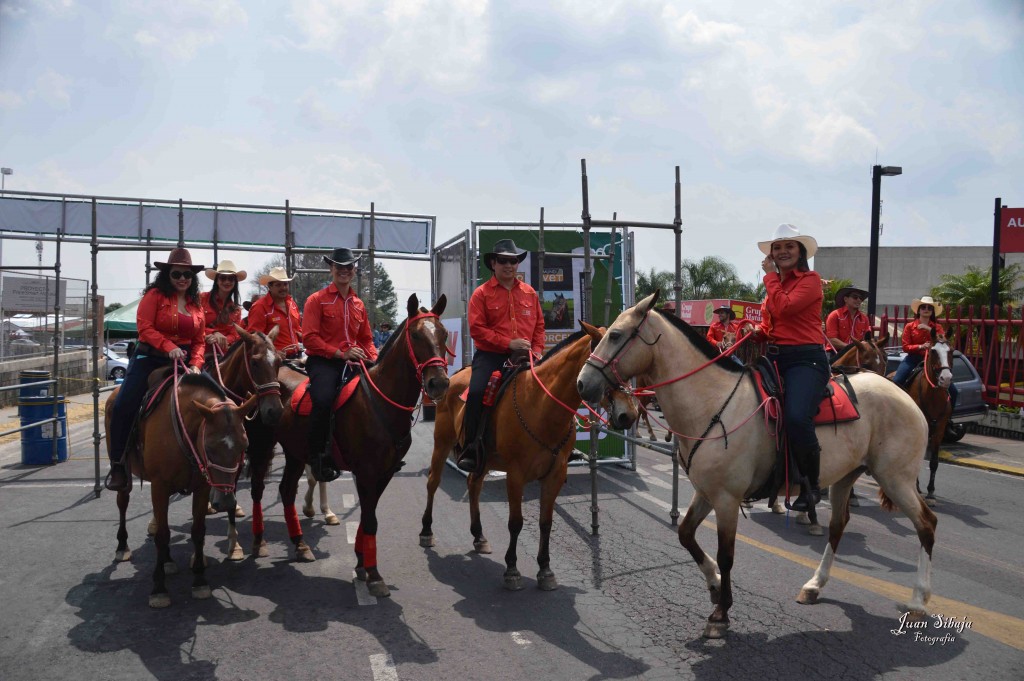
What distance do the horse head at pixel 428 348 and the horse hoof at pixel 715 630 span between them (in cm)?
263

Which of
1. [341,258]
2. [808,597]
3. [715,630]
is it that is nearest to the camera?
[715,630]

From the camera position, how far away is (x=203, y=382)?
6.07 metres

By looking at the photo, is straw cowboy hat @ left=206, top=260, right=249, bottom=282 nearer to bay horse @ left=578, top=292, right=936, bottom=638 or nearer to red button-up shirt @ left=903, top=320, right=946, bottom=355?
bay horse @ left=578, top=292, right=936, bottom=638

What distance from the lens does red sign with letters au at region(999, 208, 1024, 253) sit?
19.3 metres

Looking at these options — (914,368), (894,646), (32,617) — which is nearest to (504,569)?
(894,646)

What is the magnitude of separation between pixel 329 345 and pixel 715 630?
4167 millimetres

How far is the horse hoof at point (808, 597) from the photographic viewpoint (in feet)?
18.5

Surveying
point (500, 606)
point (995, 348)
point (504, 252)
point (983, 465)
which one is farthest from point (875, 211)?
point (500, 606)

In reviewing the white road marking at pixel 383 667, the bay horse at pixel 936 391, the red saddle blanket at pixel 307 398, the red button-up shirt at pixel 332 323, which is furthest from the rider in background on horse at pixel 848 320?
the white road marking at pixel 383 667

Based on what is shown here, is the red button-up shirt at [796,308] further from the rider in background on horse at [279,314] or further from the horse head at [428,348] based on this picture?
the rider in background on horse at [279,314]

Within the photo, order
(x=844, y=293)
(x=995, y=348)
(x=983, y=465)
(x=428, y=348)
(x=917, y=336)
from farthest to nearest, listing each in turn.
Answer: (x=995, y=348) < (x=983, y=465) < (x=917, y=336) < (x=844, y=293) < (x=428, y=348)

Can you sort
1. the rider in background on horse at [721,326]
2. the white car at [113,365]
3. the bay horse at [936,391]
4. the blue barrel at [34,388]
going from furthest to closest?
1. the white car at [113,365]
2. the rider in background on horse at [721,326]
3. the blue barrel at [34,388]
4. the bay horse at [936,391]

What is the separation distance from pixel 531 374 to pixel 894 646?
3.38 meters

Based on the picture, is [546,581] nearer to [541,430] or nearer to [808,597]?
[541,430]
